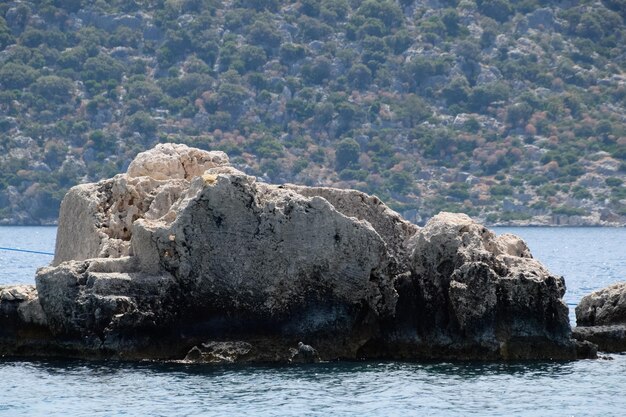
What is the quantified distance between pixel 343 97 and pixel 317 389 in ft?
373

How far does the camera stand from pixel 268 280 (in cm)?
2777

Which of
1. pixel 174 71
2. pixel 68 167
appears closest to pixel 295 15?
pixel 174 71

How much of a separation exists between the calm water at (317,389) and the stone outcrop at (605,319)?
46.0 inches

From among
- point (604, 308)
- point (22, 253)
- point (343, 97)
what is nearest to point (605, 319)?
point (604, 308)

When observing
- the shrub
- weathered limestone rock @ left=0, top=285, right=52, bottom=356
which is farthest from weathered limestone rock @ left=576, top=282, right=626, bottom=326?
the shrub

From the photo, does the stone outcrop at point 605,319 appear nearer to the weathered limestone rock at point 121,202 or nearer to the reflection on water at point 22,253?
the weathered limestone rock at point 121,202

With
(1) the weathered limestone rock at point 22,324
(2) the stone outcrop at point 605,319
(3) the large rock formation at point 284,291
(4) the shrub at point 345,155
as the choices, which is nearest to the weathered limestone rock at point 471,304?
(3) the large rock formation at point 284,291

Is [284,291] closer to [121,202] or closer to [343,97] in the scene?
[121,202]

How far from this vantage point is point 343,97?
13800 centimetres

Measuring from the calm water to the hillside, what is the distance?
302ft

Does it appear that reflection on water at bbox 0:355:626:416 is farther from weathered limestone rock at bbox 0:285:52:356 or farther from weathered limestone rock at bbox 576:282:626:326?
weathered limestone rock at bbox 576:282:626:326

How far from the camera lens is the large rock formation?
2728cm

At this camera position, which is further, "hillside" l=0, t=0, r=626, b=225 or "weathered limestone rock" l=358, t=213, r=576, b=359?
"hillside" l=0, t=0, r=626, b=225

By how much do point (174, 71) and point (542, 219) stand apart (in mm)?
40381
